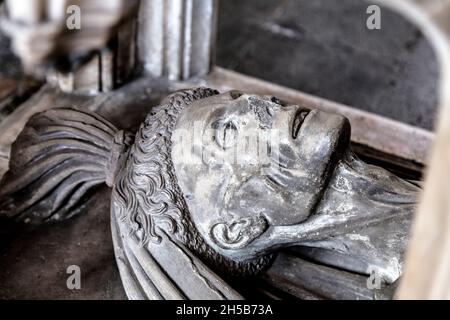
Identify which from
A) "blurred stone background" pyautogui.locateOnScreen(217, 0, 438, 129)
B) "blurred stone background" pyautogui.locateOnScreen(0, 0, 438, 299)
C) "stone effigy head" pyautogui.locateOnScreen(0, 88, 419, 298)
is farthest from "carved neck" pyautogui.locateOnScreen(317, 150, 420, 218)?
"blurred stone background" pyautogui.locateOnScreen(217, 0, 438, 129)

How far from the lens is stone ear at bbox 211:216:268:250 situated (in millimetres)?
1449

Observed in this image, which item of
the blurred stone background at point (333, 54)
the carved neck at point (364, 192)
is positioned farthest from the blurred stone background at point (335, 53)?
the carved neck at point (364, 192)

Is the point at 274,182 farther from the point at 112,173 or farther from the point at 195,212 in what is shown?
the point at 112,173

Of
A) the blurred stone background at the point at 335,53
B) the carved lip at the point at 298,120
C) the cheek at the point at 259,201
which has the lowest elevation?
the blurred stone background at the point at 335,53

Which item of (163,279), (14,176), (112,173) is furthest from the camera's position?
(14,176)

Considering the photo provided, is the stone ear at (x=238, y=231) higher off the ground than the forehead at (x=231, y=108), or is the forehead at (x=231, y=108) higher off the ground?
the forehead at (x=231, y=108)

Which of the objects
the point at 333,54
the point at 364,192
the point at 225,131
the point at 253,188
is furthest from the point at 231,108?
the point at 333,54

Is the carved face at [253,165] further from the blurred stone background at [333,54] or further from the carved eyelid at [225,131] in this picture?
the blurred stone background at [333,54]

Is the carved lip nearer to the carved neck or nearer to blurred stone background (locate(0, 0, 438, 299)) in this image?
the carved neck

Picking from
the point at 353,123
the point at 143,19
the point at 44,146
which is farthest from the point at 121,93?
the point at 353,123

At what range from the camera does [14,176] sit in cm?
169

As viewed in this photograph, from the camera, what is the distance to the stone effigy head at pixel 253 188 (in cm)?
143

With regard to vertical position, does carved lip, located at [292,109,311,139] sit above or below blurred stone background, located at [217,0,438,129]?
above

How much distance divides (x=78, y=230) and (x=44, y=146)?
214 mm
